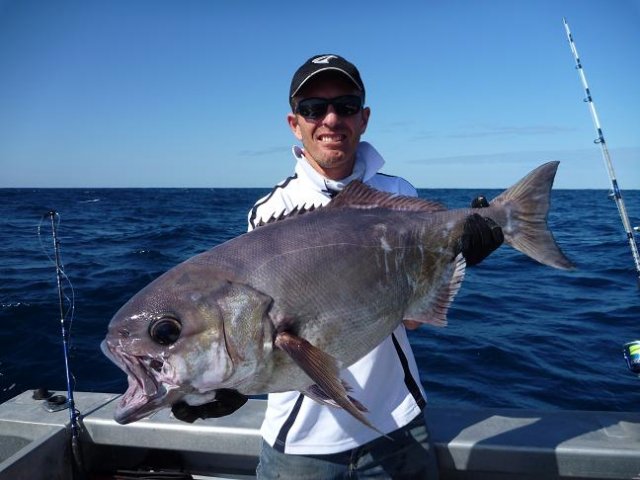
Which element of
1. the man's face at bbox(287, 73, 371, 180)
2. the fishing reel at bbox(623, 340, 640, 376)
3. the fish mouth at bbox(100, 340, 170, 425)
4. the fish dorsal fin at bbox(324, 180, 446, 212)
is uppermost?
the man's face at bbox(287, 73, 371, 180)

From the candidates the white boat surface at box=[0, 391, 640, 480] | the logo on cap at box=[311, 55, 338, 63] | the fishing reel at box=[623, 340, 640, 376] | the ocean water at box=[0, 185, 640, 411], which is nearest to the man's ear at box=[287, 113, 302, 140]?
the logo on cap at box=[311, 55, 338, 63]

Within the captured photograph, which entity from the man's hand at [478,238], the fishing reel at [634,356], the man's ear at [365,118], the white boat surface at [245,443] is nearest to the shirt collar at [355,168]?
the man's ear at [365,118]

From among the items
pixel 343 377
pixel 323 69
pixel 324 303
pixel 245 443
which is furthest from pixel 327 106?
pixel 245 443

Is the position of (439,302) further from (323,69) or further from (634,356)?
(634,356)

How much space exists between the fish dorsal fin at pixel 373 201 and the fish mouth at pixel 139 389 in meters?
1.25

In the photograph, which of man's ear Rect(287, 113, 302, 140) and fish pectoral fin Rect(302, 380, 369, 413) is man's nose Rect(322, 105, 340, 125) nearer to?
man's ear Rect(287, 113, 302, 140)

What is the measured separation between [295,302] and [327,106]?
1.39 metres

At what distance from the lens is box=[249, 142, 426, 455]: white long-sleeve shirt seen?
2.83 meters

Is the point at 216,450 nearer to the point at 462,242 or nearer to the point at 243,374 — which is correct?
the point at 243,374

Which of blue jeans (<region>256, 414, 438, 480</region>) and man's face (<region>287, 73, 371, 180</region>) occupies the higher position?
man's face (<region>287, 73, 371, 180</region>)

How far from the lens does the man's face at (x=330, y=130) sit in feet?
10.2

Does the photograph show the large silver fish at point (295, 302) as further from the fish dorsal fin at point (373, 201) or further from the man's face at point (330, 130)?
the man's face at point (330, 130)

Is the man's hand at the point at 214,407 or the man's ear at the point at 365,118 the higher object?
the man's ear at the point at 365,118

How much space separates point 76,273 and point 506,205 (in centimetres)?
1276
